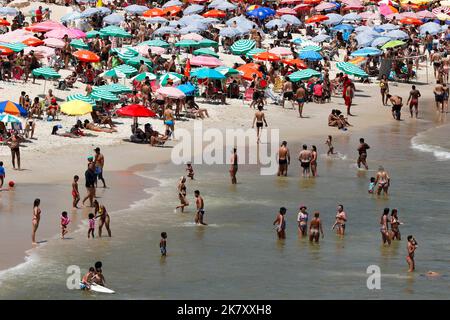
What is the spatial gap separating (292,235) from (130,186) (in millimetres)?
6136

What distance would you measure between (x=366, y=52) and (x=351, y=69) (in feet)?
11.8

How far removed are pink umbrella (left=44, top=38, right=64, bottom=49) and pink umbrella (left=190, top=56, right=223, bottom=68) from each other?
501 centimetres

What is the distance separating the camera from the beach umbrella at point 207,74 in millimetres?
44625

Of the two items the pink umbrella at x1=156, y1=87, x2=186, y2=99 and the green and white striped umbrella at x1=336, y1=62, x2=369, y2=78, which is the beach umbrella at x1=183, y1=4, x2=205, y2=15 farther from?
the pink umbrella at x1=156, y1=87, x2=186, y2=99

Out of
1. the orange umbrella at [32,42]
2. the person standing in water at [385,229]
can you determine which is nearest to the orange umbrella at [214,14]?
the orange umbrella at [32,42]

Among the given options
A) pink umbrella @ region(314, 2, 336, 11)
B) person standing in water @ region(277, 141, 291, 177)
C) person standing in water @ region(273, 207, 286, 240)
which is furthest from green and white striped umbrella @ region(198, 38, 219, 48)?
person standing in water @ region(273, 207, 286, 240)

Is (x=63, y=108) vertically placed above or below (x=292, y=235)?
above

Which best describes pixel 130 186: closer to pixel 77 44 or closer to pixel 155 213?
pixel 155 213

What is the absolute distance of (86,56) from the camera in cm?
4469

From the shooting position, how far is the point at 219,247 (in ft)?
90.8

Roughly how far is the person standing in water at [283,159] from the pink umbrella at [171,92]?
658 centimetres

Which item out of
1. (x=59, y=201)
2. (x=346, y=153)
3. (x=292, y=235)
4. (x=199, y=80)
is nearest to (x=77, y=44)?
(x=199, y=80)
